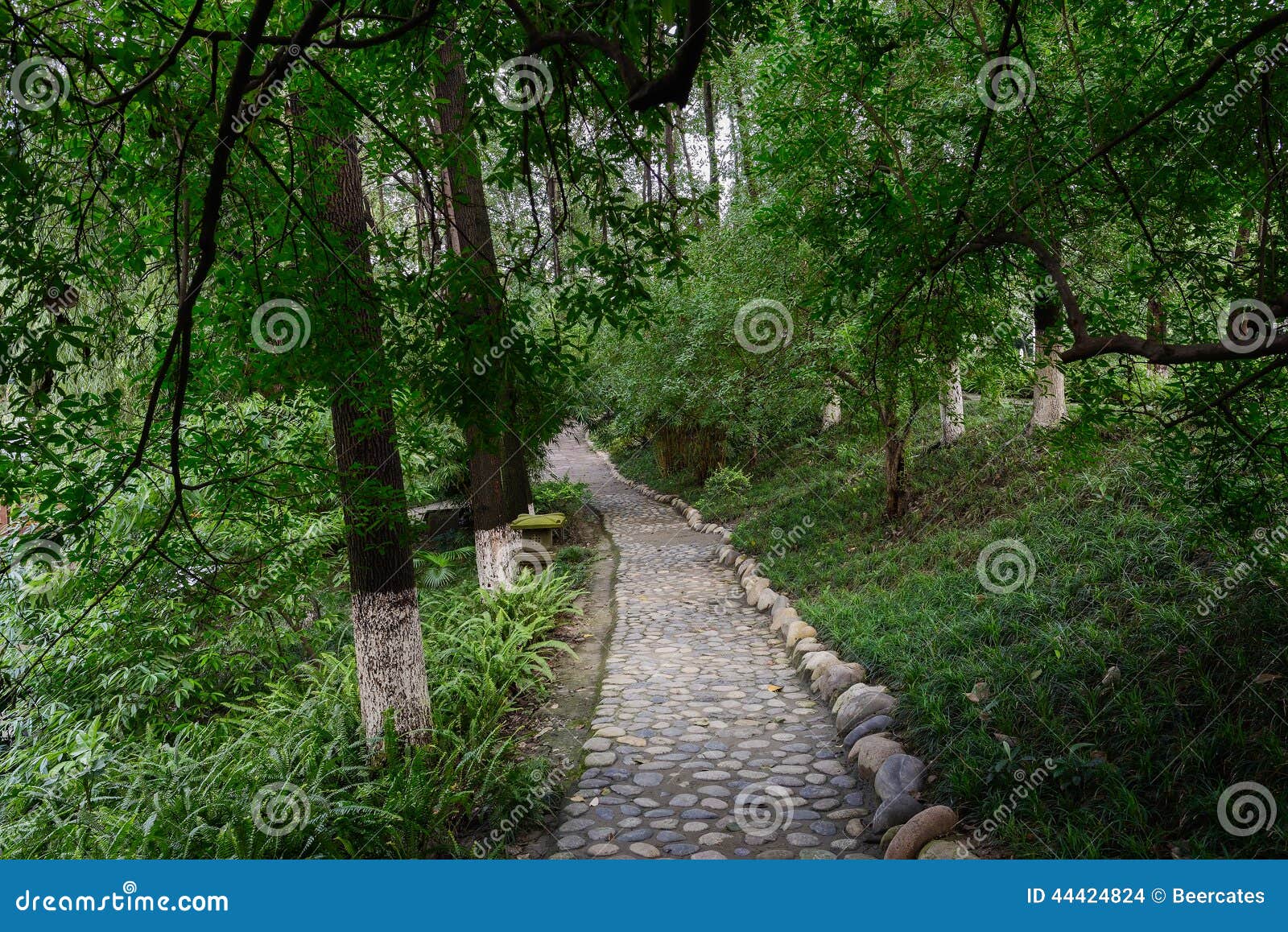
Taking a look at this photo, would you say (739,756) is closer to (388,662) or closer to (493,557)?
(388,662)

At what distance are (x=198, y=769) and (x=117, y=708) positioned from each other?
6.20ft

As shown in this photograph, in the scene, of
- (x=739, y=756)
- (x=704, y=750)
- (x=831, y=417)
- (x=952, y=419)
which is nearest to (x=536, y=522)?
(x=831, y=417)

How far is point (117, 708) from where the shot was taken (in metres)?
6.89

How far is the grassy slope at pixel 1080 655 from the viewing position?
3.87m

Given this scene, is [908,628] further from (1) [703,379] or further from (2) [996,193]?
(1) [703,379]

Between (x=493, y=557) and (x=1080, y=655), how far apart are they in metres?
6.66

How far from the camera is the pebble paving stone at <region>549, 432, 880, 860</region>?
4.47 metres

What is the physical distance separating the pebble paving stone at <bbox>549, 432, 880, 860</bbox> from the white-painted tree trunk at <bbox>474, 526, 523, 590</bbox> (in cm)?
152

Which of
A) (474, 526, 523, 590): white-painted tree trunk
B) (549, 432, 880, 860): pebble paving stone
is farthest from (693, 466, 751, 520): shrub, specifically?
(474, 526, 523, 590): white-painted tree trunk

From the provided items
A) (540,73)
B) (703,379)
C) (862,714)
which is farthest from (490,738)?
(703,379)

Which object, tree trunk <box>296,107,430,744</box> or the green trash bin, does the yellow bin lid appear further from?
tree trunk <box>296,107,430,744</box>

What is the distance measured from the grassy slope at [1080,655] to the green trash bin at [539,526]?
5.20 metres

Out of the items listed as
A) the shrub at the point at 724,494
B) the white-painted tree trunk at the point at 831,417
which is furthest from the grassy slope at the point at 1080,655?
the white-painted tree trunk at the point at 831,417

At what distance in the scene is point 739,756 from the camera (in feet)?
18.2
